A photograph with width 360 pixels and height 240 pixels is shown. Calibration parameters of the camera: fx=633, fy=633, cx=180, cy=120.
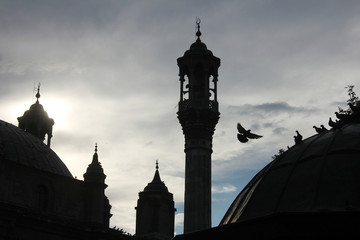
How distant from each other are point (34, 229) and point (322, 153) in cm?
2132

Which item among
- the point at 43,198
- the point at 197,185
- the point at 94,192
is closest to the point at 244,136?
the point at 197,185

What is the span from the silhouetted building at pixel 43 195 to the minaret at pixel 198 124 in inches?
143

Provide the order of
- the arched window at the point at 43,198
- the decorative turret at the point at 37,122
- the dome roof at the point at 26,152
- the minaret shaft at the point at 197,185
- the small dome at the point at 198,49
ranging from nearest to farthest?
the minaret shaft at the point at 197,185
the arched window at the point at 43,198
the dome roof at the point at 26,152
the small dome at the point at 198,49
the decorative turret at the point at 37,122

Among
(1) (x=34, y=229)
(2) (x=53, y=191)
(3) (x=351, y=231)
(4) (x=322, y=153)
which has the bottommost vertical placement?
(3) (x=351, y=231)

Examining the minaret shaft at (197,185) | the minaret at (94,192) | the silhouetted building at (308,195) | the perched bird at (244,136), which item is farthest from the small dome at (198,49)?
the silhouetted building at (308,195)

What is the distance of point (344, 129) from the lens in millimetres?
6309

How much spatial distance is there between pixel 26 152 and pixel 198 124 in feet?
26.0

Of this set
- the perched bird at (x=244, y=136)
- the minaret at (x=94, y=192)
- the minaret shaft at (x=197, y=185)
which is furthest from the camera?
the minaret at (x=94, y=192)

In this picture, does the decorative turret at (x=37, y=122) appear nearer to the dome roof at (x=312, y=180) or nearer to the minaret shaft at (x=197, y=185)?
the minaret shaft at (x=197, y=185)

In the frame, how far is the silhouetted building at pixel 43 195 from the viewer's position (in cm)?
2534

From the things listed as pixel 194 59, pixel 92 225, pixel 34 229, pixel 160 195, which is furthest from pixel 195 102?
pixel 34 229

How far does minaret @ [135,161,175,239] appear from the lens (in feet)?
99.8

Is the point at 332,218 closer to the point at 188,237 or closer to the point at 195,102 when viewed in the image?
the point at 188,237

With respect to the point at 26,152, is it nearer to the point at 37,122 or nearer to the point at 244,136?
the point at 37,122
